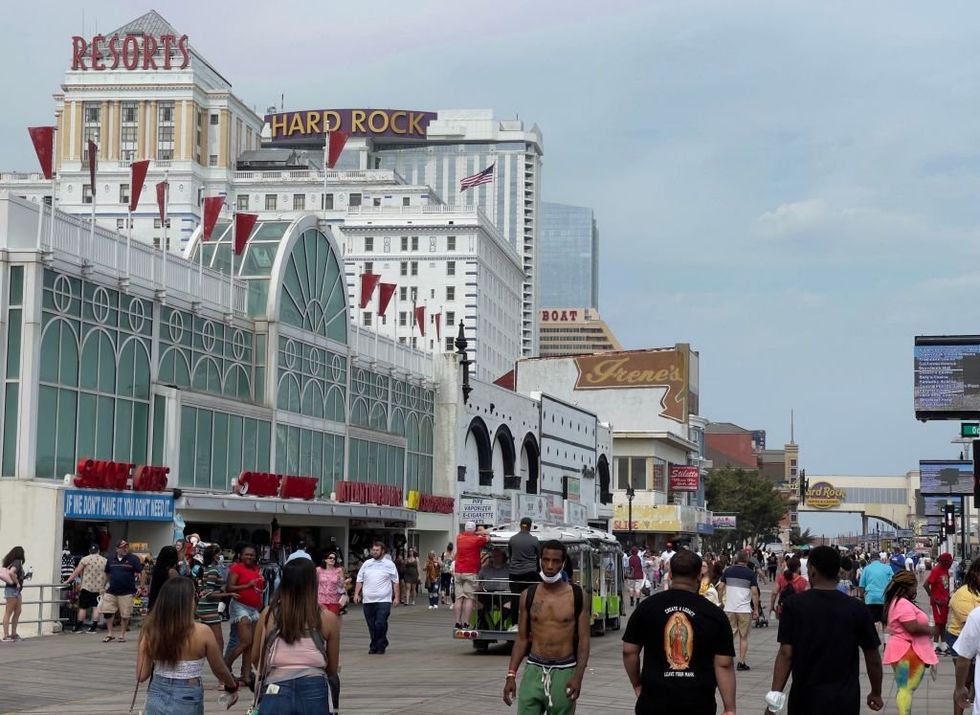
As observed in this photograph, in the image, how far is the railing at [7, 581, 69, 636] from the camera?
27703mm

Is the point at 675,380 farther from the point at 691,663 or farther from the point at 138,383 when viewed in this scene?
the point at 691,663

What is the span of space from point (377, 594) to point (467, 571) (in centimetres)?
156

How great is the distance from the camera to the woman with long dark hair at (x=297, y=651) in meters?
9.13

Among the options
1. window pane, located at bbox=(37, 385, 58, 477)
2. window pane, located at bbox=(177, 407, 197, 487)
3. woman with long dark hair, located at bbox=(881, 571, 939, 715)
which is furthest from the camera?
window pane, located at bbox=(177, 407, 197, 487)

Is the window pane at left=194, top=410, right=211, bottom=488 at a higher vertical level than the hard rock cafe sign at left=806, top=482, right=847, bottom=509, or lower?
lower

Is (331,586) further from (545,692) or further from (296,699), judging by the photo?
(296,699)

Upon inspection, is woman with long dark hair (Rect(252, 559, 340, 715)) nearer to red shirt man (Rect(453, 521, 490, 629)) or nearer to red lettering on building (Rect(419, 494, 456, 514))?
red shirt man (Rect(453, 521, 490, 629))

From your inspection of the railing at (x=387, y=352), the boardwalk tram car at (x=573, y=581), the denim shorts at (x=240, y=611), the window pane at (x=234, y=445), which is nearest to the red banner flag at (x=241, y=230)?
the window pane at (x=234, y=445)

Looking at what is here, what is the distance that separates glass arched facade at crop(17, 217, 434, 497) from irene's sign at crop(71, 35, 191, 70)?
89.6m

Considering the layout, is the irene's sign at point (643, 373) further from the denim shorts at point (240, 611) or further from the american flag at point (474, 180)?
the denim shorts at point (240, 611)

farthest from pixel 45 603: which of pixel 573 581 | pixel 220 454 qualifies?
pixel 220 454

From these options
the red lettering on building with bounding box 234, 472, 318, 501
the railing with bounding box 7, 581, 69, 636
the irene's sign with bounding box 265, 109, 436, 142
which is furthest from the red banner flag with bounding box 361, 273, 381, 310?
the irene's sign with bounding box 265, 109, 436, 142

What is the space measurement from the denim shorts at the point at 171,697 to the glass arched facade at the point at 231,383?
22.3 meters

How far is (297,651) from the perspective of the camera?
363 inches
